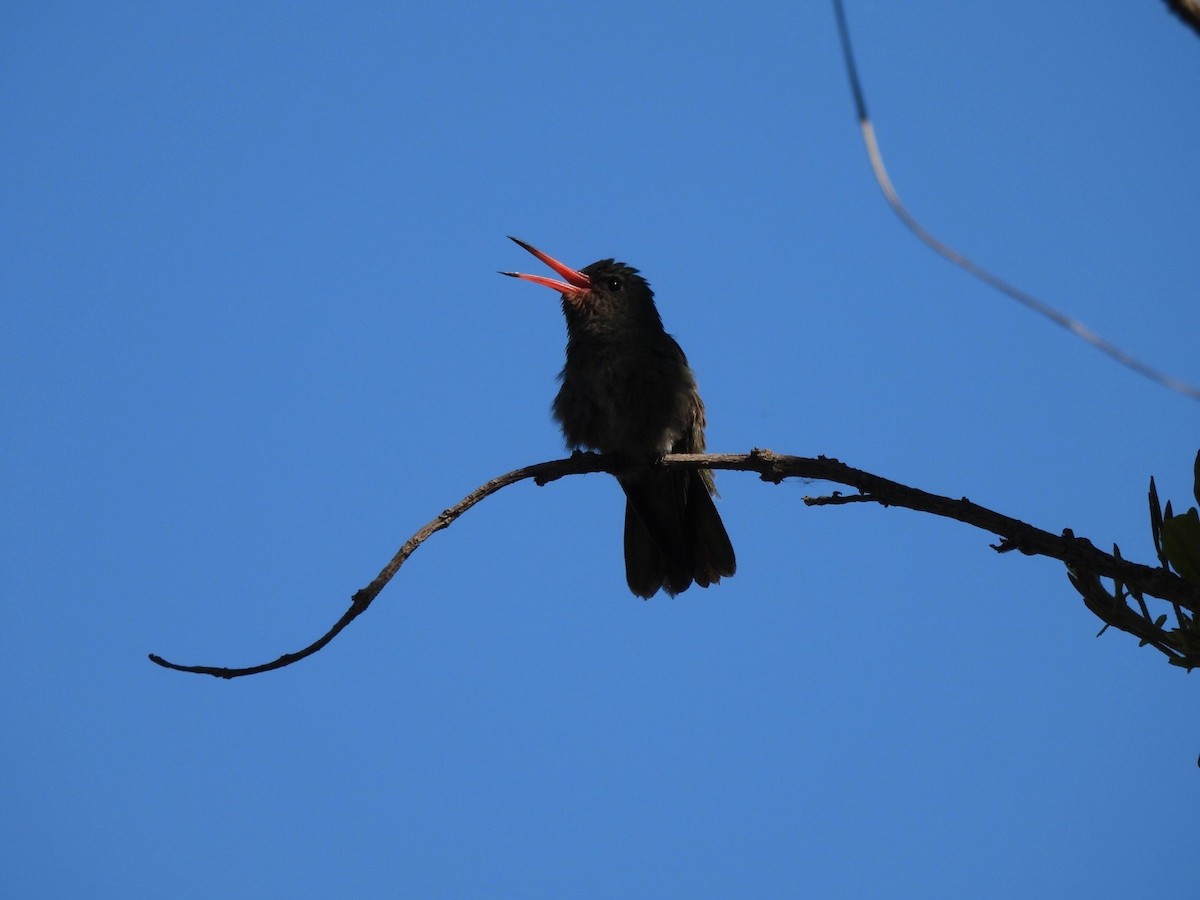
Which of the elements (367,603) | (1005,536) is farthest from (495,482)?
(1005,536)

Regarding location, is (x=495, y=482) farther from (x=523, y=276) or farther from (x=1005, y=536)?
(x=523, y=276)

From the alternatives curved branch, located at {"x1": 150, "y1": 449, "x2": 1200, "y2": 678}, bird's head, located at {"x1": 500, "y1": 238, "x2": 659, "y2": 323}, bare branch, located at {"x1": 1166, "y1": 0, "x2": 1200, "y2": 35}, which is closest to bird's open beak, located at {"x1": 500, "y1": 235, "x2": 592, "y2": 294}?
bird's head, located at {"x1": 500, "y1": 238, "x2": 659, "y2": 323}

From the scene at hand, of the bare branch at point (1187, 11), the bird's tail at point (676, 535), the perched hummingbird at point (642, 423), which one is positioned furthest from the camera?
the bird's tail at point (676, 535)

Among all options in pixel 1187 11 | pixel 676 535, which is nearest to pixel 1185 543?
pixel 1187 11

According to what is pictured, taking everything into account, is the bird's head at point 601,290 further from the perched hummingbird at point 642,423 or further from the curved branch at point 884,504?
the curved branch at point 884,504

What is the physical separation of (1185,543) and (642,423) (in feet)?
9.78

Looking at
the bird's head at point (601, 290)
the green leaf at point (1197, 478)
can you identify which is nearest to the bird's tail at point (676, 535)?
the bird's head at point (601, 290)

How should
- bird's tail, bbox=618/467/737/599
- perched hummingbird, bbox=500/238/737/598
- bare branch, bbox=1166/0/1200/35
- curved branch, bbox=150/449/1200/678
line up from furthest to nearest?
bird's tail, bbox=618/467/737/599
perched hummingbird, bbox=500/238/737/598
curved branch, bbox=150/449/1200/678
bare branch, bbox=1166/0/1200/35

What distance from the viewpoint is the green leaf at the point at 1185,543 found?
9.30ft

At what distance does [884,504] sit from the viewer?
3.27 m

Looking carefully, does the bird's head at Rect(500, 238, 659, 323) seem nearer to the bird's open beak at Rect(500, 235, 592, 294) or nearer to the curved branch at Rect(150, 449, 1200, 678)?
the bird's open beak at Rect(500, 235, 592, 294)

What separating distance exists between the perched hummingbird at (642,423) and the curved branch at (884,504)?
1.62m

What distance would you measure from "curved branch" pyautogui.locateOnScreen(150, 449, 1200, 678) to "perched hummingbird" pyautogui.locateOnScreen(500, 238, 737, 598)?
162cm

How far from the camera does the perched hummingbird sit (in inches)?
218
